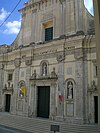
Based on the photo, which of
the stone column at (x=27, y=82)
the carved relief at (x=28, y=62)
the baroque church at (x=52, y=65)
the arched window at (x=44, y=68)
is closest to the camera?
the baroque church at (x=52, y=65)

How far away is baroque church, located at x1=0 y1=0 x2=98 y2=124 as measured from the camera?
1338 centimetres

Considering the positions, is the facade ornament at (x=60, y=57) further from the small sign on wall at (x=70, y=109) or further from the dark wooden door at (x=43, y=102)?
the small sign on wall at (x=70, y=109)

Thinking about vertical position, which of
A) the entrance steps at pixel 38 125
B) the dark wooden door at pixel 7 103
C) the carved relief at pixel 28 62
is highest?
the carved relief at pixel 28 62

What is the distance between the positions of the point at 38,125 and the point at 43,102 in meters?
3.16

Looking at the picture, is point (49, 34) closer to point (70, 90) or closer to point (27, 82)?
point (27, 82)

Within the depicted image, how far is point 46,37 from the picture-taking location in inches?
697

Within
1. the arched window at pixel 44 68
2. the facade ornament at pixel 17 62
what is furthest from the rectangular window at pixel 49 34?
the facade ornament at pixel 17 62

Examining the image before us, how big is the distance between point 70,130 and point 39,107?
5242 millimetres

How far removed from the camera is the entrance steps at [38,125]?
11.3 metres

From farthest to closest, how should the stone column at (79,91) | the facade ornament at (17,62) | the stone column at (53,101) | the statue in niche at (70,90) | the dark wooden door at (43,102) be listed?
the facade ornament at (17,62) → the dark wooden door at (43,102) → the stone column at (53,101) → the statue in niche at (70,90) → the stone column at (79,91)

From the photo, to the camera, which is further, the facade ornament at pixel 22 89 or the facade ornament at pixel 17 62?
the facade ornament at pixel 17 62

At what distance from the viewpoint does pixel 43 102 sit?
624 inches

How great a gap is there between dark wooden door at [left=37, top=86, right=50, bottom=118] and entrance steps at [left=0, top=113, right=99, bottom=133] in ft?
5.83

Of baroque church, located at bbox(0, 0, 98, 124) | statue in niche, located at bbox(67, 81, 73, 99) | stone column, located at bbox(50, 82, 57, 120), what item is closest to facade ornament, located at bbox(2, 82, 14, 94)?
baroque church, located at bbox(0, 0, 98, 124)
